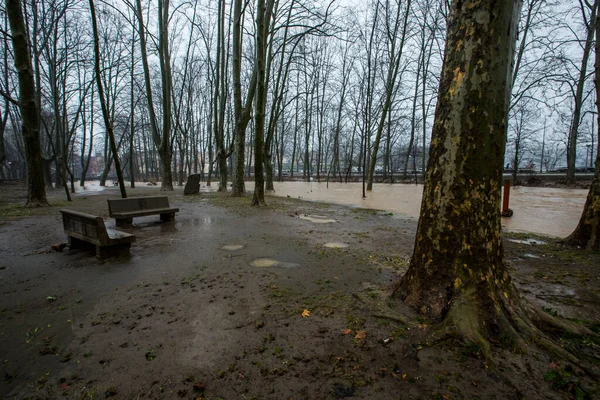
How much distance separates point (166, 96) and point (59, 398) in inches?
611

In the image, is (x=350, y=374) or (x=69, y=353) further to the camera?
(x=69, y=353)

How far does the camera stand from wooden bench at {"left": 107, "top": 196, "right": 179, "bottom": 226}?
5896 millimetres

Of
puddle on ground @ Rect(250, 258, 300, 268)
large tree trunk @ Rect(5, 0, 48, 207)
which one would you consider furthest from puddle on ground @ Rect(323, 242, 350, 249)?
large tree trunk @ Rect(5, 0, 48, 207)

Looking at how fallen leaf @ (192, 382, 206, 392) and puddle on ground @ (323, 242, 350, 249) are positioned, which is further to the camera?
puddle on ground @ (323, 242, 350, 249)

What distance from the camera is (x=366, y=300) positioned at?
8.69 ft

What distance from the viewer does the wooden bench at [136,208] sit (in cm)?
590

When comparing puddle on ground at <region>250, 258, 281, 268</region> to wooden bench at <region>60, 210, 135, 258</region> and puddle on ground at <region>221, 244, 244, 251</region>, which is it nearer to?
puddle on ground at <region>221, 244, 244, 251</region>

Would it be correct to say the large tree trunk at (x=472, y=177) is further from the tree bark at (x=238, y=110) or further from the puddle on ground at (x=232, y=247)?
the tree bark at (x=238, y=110)

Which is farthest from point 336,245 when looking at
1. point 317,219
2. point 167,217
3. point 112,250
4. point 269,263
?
point 167,217

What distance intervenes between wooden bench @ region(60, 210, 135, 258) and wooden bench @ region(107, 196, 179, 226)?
4.30ft

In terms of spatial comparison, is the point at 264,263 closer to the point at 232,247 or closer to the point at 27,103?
the point at 232,247

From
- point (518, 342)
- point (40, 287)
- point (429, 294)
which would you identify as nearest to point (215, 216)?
point (40, 287)

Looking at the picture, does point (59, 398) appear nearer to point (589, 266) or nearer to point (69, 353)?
point (69, 353)

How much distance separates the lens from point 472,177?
2.09m
